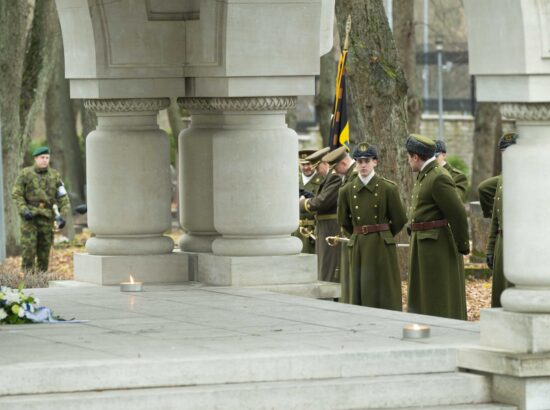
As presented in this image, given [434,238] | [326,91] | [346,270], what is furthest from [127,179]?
[326,91]

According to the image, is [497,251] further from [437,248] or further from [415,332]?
[415,332]

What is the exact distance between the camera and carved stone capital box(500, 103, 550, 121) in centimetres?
1123

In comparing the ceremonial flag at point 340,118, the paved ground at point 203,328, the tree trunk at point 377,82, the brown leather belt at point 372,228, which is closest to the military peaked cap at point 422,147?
the brown leather belt at point 372,228

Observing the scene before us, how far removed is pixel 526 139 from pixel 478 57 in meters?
0.70

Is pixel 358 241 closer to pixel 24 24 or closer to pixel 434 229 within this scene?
pixel 434 229

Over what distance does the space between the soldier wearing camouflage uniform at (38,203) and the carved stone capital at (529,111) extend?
1241 centimetres

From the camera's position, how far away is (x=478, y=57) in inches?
459

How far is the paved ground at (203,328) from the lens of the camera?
1155cm

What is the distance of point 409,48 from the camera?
96.9ft

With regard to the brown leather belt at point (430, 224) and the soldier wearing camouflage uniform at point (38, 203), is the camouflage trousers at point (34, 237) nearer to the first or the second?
the soldier wearing camouflage uniform at point (38, 203)

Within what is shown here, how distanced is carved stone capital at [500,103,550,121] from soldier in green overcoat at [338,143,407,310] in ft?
15.3

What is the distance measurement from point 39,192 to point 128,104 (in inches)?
A: 271

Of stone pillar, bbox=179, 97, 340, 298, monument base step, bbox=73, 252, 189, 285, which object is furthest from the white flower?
monument base step, bbox=73, 252, 189, 285

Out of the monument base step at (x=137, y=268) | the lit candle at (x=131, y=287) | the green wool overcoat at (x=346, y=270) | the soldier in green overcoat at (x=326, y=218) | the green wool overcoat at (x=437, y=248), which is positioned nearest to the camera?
the green wool overcoat at (x=437, y=248)
